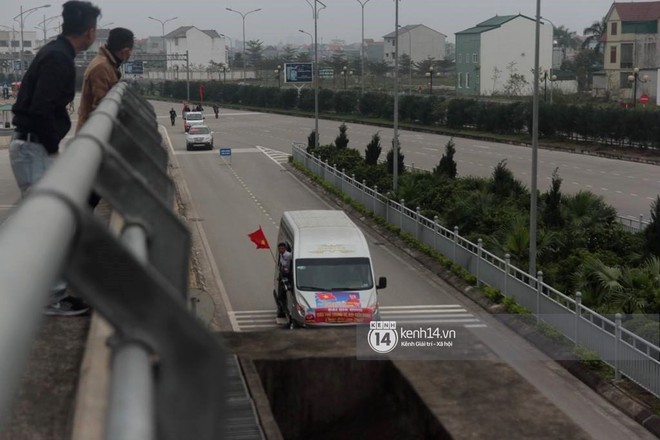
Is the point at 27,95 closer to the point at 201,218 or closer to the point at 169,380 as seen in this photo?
the point at 169,380

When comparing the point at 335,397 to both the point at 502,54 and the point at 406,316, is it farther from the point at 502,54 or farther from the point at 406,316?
the point at 502,54

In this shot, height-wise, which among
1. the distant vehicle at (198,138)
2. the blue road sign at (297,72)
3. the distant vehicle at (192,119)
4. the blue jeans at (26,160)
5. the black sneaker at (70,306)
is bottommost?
the distant vehicle at (198,138)

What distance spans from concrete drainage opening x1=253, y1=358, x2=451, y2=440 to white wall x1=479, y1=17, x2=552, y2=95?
79205 millimetres

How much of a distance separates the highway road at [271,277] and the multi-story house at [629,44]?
134 ft

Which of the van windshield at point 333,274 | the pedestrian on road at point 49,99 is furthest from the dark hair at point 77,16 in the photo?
the van windshield at point 333,274

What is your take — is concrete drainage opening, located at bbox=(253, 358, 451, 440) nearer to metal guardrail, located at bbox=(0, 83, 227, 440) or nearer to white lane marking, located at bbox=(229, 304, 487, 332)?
metal guardrail, located at bbox=(0, 83, 227, 440)

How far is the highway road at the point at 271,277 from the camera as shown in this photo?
16.6 metres

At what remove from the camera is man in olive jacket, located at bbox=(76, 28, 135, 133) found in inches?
230

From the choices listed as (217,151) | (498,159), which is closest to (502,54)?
(217,151)

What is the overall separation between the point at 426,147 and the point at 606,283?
40844mm

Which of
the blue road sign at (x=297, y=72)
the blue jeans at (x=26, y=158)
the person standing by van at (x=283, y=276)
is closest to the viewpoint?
the blue jeans at (x=26, y=158)

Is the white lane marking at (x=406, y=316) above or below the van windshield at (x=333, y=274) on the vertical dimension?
below

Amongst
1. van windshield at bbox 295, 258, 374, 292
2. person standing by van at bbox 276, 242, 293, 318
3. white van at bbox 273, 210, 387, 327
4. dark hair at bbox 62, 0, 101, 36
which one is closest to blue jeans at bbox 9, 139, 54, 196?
dark hair at bbox 62, 0, 101, 36

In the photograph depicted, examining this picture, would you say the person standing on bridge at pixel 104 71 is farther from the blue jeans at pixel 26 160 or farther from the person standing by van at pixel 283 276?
the person standing by van at pixel 283 276
